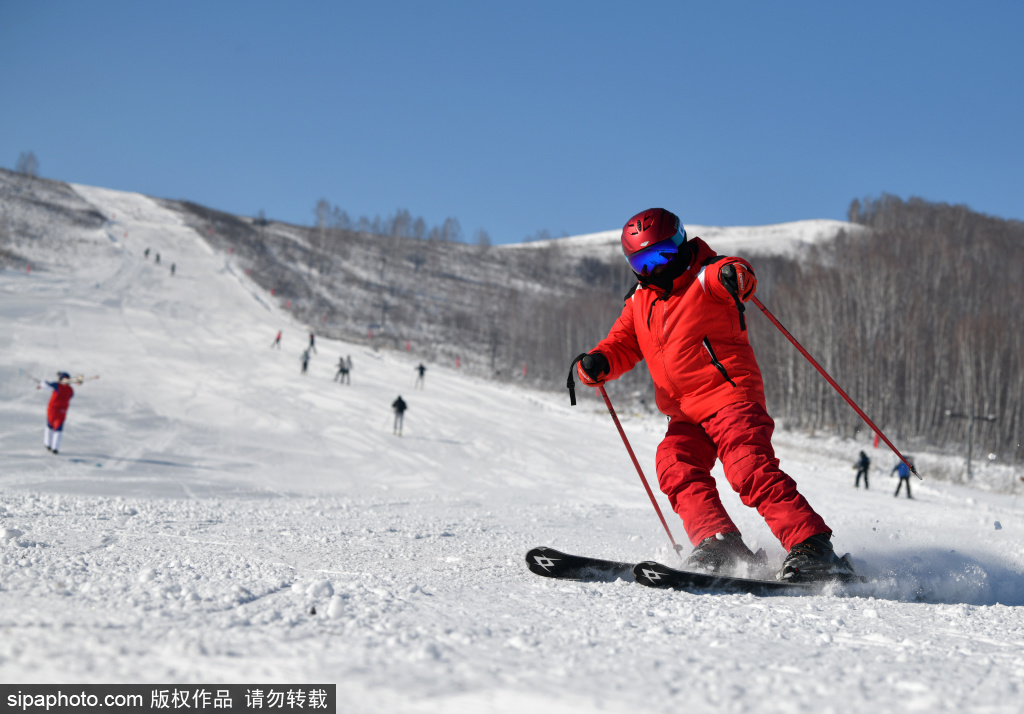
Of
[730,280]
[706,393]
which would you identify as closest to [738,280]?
[730,280]

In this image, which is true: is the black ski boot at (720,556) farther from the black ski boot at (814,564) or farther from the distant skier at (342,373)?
the distant skier at (342,373)

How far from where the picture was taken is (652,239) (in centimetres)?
316

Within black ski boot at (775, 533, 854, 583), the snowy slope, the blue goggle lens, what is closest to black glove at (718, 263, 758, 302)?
the blue goggle lens

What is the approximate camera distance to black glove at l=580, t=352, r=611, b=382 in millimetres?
3279

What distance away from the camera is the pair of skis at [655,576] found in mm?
2424

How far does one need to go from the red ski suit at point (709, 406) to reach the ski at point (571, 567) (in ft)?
1.68

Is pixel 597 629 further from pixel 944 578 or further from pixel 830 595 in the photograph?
pixel 944 578

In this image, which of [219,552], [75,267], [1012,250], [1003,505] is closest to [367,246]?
[75,267]

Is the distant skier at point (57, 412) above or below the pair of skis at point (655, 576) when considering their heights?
below

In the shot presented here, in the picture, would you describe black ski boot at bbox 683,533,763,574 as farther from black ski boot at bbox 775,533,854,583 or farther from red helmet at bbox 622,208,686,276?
red helmet at bbox 622,208,686,276

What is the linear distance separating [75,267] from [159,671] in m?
48.7

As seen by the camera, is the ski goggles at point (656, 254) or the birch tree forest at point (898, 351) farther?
the birch tree forest at point (898, 351)

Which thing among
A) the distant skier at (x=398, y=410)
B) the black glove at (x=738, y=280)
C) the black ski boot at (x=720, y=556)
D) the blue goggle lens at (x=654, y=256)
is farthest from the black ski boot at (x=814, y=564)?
the distant skier at (x=398, y=410)

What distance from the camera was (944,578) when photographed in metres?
2.76
